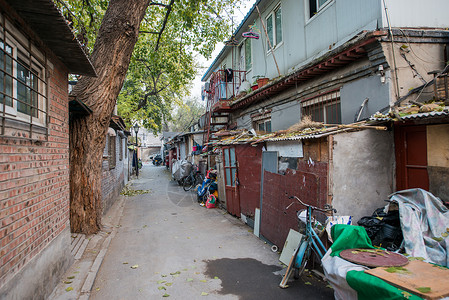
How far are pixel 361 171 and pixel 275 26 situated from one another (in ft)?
24.5

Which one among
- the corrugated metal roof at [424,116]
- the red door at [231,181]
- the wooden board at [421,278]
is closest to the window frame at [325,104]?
the corrugated metal roof at [424,116]

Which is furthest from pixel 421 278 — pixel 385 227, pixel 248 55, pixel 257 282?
pixel 248 55

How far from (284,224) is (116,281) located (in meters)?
3.36

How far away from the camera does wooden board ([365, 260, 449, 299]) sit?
2594mm

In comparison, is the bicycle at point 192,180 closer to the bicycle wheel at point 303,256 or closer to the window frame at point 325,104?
the window frame at point 325,104

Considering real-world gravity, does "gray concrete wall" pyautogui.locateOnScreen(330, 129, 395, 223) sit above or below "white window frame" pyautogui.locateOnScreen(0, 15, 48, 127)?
below

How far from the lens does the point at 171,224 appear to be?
8.61m

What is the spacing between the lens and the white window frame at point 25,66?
3071 millimetres

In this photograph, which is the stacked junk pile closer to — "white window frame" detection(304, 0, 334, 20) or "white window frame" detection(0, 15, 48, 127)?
"white window frame" detection(0, 15, 48, 127)

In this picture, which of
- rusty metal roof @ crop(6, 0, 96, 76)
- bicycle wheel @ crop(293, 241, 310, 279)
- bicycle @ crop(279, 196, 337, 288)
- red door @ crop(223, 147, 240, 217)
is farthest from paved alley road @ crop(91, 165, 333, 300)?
rusty metal roof @ crop(6, 0, 96, 76)

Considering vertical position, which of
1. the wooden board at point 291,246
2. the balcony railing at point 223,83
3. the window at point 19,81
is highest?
the balcony railing at point 223,83

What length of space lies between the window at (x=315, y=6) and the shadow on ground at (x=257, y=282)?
6.78 meters

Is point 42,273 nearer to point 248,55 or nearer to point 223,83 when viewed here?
point 223,83

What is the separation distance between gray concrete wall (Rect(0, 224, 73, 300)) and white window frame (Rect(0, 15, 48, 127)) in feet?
5.83
